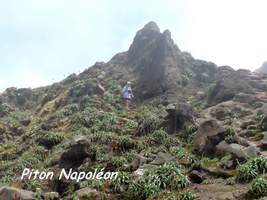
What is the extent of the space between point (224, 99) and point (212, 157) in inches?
627

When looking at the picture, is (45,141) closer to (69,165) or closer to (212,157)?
(69,165)

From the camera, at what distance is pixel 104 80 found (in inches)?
2051

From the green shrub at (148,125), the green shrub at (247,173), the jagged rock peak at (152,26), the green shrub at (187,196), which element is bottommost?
the green shrub at (187,196)

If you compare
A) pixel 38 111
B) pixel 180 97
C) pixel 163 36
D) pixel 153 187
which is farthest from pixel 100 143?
pixel 163 36

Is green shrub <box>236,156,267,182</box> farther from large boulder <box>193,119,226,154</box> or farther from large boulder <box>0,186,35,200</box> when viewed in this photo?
large boulder <box>0,186,35,200</box>

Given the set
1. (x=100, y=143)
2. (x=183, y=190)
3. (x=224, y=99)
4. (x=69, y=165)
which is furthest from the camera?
(x=224, y=99)

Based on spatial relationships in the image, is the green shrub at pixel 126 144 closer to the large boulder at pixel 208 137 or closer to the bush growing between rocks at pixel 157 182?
the large boulder at pixel 208 137

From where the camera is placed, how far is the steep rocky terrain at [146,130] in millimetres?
22000

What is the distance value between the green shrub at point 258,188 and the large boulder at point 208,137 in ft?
24.1

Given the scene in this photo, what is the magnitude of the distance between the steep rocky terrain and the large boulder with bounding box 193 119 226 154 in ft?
0.19

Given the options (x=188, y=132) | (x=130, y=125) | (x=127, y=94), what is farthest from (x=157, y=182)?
(x=127, y=94)

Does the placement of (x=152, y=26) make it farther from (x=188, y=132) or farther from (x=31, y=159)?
(x=31, y=159)

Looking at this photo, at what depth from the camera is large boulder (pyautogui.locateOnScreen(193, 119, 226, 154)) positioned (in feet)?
86.0

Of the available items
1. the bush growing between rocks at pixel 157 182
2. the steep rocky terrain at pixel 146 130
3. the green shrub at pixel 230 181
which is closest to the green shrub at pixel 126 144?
the steep rocky terrain at pixel 146 130
